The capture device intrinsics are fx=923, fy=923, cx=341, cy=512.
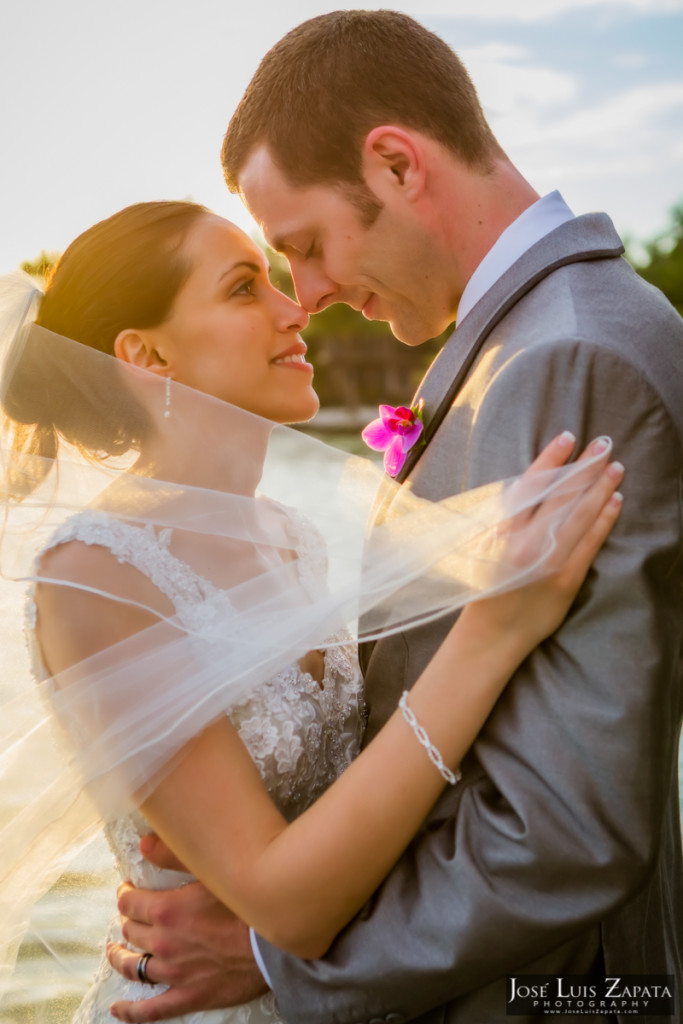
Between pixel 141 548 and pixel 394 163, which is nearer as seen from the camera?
pixel 141 548

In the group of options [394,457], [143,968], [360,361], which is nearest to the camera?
[143,968]

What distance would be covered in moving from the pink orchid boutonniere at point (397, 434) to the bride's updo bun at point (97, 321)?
494mm

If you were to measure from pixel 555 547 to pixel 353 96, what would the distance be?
1103 millimetres

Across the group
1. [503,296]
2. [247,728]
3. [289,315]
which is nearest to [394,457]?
[503,296]

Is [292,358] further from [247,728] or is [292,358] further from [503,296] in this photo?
[247,728]

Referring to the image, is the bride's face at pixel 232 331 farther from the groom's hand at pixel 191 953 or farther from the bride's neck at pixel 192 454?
the groom's hand at pixel 191 953

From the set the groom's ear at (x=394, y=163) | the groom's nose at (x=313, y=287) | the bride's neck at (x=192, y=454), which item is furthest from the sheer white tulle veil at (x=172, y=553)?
the groom's ear at (x=394, y=163)

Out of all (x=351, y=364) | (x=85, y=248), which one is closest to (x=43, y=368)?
(x=85, y=248)

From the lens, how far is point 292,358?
2105 millimetres

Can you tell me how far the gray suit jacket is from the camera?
4.36ft

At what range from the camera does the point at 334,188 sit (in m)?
1.93

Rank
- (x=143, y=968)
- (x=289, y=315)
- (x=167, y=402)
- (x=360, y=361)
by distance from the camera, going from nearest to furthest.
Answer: (x=143, y=968), (x=167, y=402), (x=289, y=315), (x=360, y=361)

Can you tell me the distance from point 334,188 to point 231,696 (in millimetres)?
1068

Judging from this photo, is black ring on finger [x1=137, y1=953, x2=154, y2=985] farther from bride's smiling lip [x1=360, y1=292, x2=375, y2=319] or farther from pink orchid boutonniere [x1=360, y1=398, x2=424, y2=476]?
bride's smiling lip [x1=360, y1=292, x2=375, y2=319]
